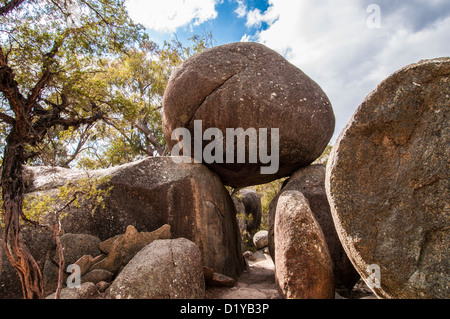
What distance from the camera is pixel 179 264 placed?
3980 millimetres

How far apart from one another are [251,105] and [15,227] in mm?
4371

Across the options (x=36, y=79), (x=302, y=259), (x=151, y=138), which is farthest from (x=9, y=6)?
(x=151, y=138)

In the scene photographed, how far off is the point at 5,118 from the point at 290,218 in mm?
3972

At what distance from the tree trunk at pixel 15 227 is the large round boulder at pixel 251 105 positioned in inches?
131

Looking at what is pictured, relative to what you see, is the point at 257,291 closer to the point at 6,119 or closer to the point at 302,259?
the point at 302,259

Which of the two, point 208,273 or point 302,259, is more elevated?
point 302,259

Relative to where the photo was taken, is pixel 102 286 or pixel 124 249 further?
pixel 124 249

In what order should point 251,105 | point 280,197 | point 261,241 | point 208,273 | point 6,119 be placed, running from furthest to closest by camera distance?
point 261,241
point 251,105
point 208,273
point 280,197
point 6,119

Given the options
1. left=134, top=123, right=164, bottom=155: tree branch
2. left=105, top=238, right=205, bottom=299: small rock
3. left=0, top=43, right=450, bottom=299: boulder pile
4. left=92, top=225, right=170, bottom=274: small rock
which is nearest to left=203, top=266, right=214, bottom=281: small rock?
left=0, top=43, right=450, bottom=299: boulder pile

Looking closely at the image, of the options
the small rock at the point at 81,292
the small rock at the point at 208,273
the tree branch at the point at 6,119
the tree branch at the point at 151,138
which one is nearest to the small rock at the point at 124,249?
the small rock at the point at 81,292

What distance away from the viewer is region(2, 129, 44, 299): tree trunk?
321cm

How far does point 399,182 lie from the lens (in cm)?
310

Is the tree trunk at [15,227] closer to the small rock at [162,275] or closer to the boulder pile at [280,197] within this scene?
the boulder pile at [280,197]
